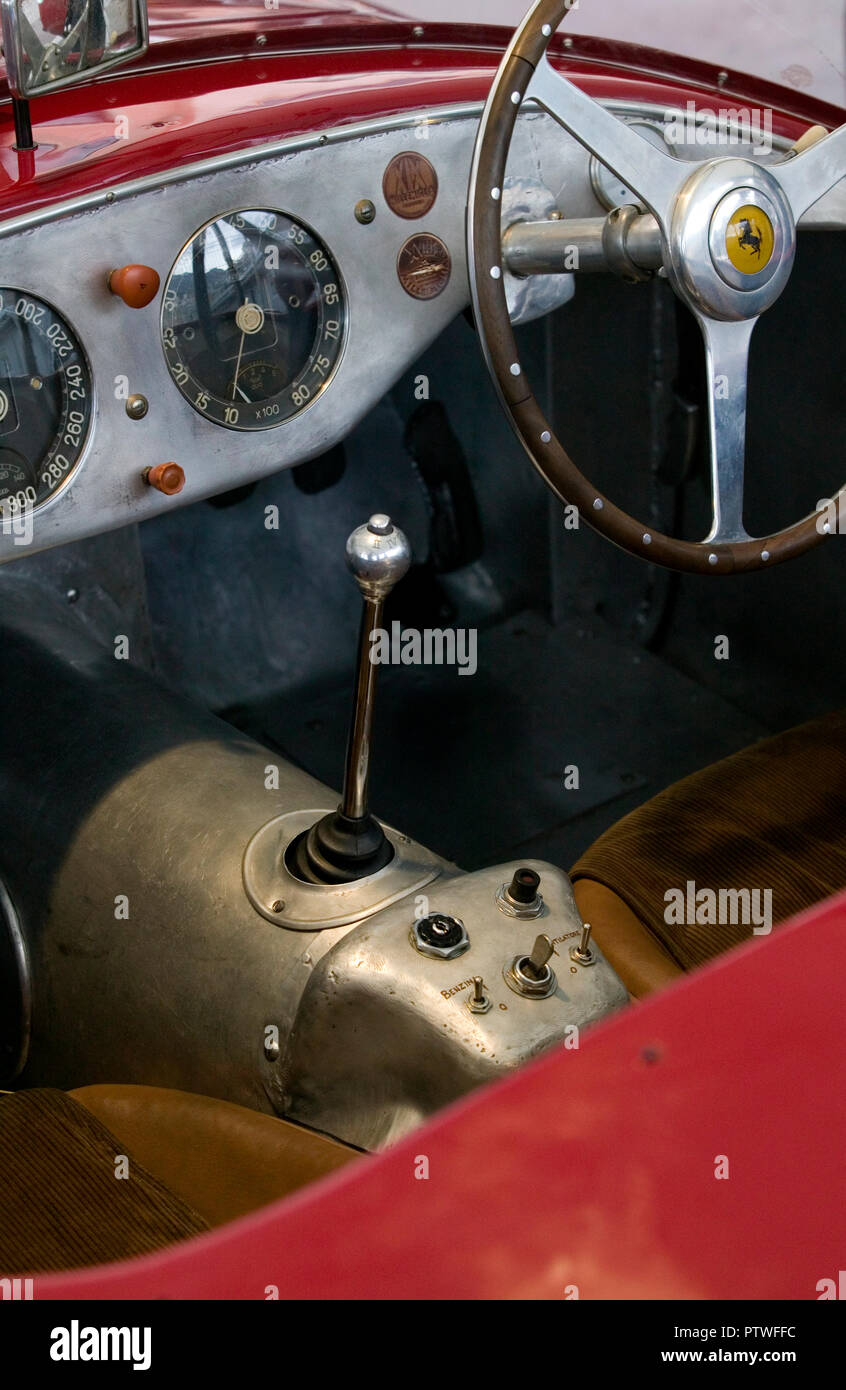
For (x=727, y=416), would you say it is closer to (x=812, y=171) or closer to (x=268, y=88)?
(x=812, y=171)

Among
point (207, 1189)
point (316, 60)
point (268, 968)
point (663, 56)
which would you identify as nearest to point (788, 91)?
point (663, 56)

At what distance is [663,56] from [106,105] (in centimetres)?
76

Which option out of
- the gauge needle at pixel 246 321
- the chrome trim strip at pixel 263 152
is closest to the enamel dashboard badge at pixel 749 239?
the chrome trim strip at pixel 263 152

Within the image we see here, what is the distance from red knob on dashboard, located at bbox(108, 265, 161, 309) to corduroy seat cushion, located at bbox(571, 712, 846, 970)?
0.82 meters

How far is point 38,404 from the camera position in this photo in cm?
151

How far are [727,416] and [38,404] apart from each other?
730 millimetres

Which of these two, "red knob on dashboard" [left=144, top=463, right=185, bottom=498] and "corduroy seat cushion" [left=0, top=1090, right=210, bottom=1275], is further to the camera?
"red knob on dashboard" [left=144, top=463, right=185, bottom=498]

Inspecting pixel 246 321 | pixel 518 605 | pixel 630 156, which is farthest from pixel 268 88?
pixel 518 605

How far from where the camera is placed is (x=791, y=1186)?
0.85m

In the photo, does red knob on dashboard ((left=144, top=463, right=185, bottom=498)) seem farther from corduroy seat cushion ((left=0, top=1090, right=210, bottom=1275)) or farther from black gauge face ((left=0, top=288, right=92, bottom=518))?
corduroy seat cushion ((left=0, top=1090, right=210, bottom=1275))

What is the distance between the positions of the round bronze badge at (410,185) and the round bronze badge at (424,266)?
30mm

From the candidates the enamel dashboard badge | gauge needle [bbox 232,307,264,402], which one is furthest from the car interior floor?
gauge needle [bbox 232,307,264,402]

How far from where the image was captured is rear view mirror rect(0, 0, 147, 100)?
133 cm

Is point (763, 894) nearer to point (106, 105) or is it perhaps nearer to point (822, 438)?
point (822, 438)
